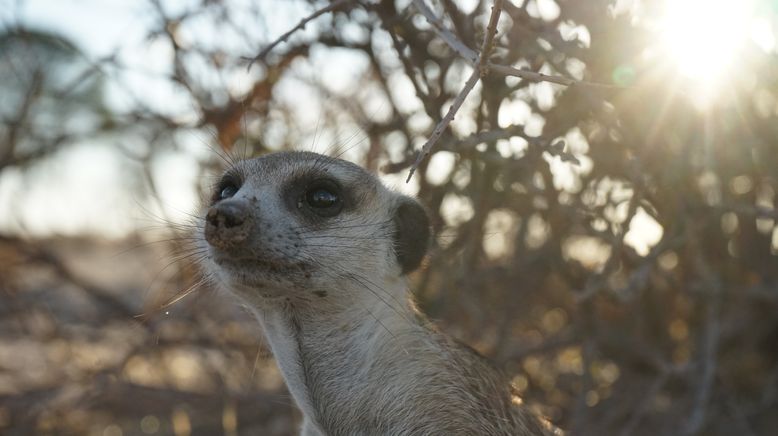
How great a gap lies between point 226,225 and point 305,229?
0.96 feet

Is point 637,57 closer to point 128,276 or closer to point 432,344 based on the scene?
point 432,344

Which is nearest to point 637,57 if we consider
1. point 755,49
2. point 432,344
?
point 755,49

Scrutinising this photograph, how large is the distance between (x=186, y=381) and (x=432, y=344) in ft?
11.2

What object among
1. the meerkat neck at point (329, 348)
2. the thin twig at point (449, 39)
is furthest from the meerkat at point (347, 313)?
the thin twig at point (449, 39)

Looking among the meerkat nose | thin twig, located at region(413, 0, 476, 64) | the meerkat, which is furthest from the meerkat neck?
thin twig, located at region(413, 0, 476, 64)

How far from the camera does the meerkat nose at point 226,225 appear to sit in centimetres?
231

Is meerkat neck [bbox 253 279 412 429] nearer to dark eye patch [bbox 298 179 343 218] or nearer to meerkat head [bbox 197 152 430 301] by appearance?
meerkat head [bbox 197 152 430 301]

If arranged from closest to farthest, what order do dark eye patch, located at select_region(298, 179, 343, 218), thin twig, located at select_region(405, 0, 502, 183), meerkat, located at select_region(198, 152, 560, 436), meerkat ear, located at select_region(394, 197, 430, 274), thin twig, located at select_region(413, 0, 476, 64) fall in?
thin twig, located at select_region(405, 0, 502, 183), thin twig, located at select_region(413, 0, 476, 64), meerkat, located at select_region(198, 152, 560, 436), dark eye patch, located at select_region(298, 179, 343, 218), meerkat ear, located at select_region(394, 197, 430, 274)

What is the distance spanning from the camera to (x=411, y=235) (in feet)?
9.30

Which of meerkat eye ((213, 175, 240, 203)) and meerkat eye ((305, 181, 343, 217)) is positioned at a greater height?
meerkat eye ((305, 181, 343, 217))

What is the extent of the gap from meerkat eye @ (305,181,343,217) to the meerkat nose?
34 centimetres

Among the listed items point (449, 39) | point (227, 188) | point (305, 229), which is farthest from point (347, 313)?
point (449, 39)

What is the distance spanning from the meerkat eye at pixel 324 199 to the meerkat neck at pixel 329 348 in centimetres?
26

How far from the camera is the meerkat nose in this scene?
2.31m
